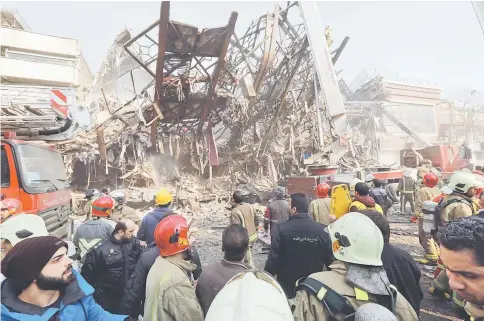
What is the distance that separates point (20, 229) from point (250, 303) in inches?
84.0

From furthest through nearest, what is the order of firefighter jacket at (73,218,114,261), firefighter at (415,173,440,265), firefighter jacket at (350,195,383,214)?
firefighter at (415,173,440,265), firefighter jacket at (350,195,383,214), firefighter jacket at (73,218,114,261)

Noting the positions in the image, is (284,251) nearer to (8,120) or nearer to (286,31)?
(8,120)

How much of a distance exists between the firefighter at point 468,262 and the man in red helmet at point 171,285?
1.38m

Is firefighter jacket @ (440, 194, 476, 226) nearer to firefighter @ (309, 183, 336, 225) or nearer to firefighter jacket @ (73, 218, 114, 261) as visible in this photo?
firefighter @ (309, 183, 336, 225)

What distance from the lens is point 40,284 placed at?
1493 mm

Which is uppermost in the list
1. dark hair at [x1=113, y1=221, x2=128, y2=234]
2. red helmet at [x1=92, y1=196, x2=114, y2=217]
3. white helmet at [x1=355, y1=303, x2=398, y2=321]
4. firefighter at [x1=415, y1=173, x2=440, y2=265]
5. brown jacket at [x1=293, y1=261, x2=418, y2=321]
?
red helmet at [x1=92, y1=196, x2=114, y2=217]

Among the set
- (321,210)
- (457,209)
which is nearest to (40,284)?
(321,210)

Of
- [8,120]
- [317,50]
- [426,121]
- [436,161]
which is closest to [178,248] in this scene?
[8,120]

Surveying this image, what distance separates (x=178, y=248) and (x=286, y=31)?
29.6ft

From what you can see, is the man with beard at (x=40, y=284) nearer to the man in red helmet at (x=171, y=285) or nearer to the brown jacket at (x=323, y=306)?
the man in red helmet at (x=171, y=285)

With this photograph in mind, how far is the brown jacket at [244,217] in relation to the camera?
4.57 m

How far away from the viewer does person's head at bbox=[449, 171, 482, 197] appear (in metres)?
3.64

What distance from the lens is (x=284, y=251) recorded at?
302 cm

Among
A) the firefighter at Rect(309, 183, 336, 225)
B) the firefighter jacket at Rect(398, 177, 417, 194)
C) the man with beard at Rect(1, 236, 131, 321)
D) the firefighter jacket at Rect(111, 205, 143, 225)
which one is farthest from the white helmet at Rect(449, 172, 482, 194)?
the firefighter jacket at Rect(398, 177, 417, 194)
